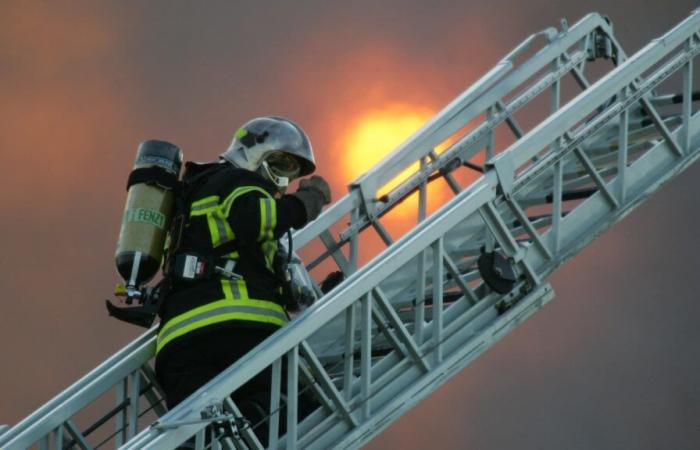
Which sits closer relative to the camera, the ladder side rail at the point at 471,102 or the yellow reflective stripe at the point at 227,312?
the yellow reflective stripe at the point at 227,312

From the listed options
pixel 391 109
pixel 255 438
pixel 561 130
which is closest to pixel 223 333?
pixel 255 438

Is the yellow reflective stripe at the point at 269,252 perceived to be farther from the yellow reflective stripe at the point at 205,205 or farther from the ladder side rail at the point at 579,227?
the ladder side rail at the point at 579,227

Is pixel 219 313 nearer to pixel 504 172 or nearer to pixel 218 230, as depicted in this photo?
pixel 218 230

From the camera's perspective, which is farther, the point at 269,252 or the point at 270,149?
the point at 270,149

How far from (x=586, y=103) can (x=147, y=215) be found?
240 cm

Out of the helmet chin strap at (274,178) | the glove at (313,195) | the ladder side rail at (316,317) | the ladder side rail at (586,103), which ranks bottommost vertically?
the ladder side rail at (316,317)

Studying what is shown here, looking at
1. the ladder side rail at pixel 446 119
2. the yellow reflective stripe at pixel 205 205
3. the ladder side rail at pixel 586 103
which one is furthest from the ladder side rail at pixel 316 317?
the ladder side rail at pixel 446 119

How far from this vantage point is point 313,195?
681 centimetres

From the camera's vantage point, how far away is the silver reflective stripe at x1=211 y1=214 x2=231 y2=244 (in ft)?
22.1

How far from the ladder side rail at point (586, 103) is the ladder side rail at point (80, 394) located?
213 cm

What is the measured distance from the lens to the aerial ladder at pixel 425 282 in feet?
21.0

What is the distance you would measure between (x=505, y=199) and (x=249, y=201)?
1.34 m

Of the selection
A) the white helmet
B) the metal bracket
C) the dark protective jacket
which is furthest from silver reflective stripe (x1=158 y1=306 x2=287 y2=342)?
the metal bracket

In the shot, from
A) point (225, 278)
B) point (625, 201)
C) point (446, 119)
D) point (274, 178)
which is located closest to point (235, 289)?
point (225, 278)
